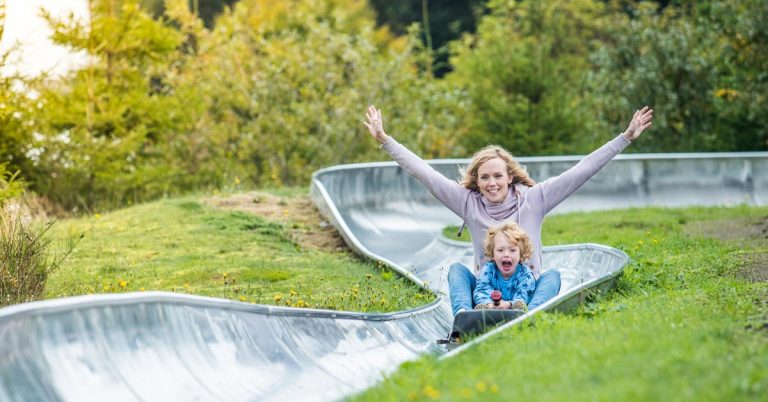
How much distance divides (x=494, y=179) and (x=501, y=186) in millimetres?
88

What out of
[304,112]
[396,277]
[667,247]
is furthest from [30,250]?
[304,112]

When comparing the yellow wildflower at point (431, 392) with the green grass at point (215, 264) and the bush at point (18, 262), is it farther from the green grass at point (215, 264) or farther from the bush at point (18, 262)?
the bush at point (18, 262)

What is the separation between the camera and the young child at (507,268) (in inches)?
303

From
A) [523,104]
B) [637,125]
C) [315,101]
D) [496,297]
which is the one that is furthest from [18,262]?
[523,104]

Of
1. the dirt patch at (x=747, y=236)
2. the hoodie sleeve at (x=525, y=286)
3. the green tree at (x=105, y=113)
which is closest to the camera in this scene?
the hoodie sleeve at (x=525, y=286)

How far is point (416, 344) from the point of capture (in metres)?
7.74

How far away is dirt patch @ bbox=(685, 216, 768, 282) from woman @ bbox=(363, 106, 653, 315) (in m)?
1.51

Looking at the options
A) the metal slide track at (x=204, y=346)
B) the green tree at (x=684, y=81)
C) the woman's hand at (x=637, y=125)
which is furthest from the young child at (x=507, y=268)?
the green tree at (x=684, y=81)

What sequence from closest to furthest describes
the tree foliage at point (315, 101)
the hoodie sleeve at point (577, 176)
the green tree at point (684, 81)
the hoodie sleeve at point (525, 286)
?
the hoodie sleeve at point (525, 286) < the hoodie sleeve at point (577, 176) < the tree foliage at point (315, 101) < the green tree at point (684, 81)

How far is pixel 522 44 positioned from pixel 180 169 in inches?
345

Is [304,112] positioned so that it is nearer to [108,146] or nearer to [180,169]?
[180,169]

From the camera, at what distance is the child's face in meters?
7.69

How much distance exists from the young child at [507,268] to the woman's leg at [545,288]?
0.07 metres

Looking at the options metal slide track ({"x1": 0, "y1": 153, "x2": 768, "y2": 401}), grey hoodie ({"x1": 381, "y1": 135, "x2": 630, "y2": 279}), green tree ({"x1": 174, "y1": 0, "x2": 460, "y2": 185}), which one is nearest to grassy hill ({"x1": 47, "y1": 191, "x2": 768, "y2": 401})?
metal slide track ({"x1": 0, "y1": 153, "x2": 768, "y2": 401})
